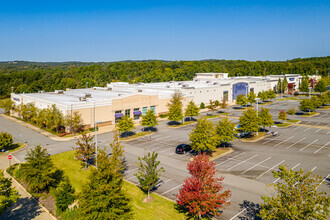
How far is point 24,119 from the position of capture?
2335 inches

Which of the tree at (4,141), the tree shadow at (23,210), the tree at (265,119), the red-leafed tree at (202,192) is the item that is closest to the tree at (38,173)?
the tree shadow at (23,210)

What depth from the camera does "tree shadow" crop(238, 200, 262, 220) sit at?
61.5 ft

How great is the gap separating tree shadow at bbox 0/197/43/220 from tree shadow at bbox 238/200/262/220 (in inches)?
635

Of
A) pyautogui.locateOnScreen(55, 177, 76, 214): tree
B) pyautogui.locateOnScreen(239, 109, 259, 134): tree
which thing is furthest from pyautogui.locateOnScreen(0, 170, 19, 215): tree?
pyautogui.locateOnScreen(239, 109, 259, 134): tree

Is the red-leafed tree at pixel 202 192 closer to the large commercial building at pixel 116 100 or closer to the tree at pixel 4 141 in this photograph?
the tree at pixel 4 141

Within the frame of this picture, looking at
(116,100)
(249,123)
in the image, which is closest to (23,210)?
(249,123)

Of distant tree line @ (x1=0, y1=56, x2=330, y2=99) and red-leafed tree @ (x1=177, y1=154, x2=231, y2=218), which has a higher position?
distant tree line @ (x1=0, y1=56, x2=330, y2=99)

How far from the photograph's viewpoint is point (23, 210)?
2030 centimetres

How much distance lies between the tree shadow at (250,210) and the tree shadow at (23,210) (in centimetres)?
1614

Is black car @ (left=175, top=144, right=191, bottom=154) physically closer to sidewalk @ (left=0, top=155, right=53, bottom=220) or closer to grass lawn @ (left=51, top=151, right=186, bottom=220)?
grass lawn @ (left=51, top=151, right=186, bottom=220)

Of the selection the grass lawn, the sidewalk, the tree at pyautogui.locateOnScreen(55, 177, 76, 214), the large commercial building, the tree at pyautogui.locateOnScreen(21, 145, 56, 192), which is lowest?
the sidewalk

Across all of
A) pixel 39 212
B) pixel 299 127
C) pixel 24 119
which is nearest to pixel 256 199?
pixel 39 212

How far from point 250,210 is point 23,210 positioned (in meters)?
18.2

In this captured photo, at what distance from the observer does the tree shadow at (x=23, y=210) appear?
1936 cm
